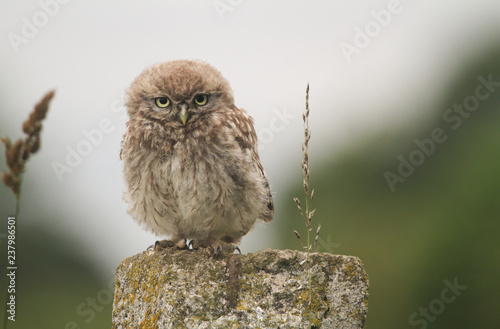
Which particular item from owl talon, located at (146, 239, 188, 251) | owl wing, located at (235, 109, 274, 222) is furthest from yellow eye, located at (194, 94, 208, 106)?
owl talon, located at (146, 239, 188, 251)

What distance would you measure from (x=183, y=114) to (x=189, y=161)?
1.30 feet

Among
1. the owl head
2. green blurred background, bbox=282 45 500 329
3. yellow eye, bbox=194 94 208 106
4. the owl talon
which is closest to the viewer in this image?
the owl talon

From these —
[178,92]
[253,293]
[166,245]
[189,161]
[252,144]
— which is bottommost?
[253,293]

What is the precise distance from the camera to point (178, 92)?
16.4 ft

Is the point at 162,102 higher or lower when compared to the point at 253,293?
higher

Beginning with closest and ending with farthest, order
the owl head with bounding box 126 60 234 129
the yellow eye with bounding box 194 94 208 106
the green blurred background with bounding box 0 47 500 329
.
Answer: the owl head with bounding box 126 60 234 129 → the yellow eye with bounding box 194 94 208 106 → the green blurred background with bounding box 0 47 500 329

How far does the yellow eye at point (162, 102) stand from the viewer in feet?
16.7

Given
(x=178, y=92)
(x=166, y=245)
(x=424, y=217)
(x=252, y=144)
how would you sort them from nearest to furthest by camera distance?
1. (x=166, y=245)
2. (x=178, y=92)
3. (x=252, y=144)
4. (x=424, y=217)

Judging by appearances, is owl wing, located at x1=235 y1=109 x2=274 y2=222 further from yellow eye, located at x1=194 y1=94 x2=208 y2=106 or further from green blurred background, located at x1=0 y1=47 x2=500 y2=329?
green blurred background, located at x1=0 y1=47 x2=500 y2=329

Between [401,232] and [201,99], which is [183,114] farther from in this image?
[401,232]

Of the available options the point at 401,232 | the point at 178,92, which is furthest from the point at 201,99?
the point at 401,232

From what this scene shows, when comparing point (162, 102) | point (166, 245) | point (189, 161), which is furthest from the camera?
point (162, 102)

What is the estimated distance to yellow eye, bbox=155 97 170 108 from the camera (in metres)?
5.09

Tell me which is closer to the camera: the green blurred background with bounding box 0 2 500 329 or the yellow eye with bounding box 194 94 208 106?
the yellow eye with bounding box 194 94 208 106
